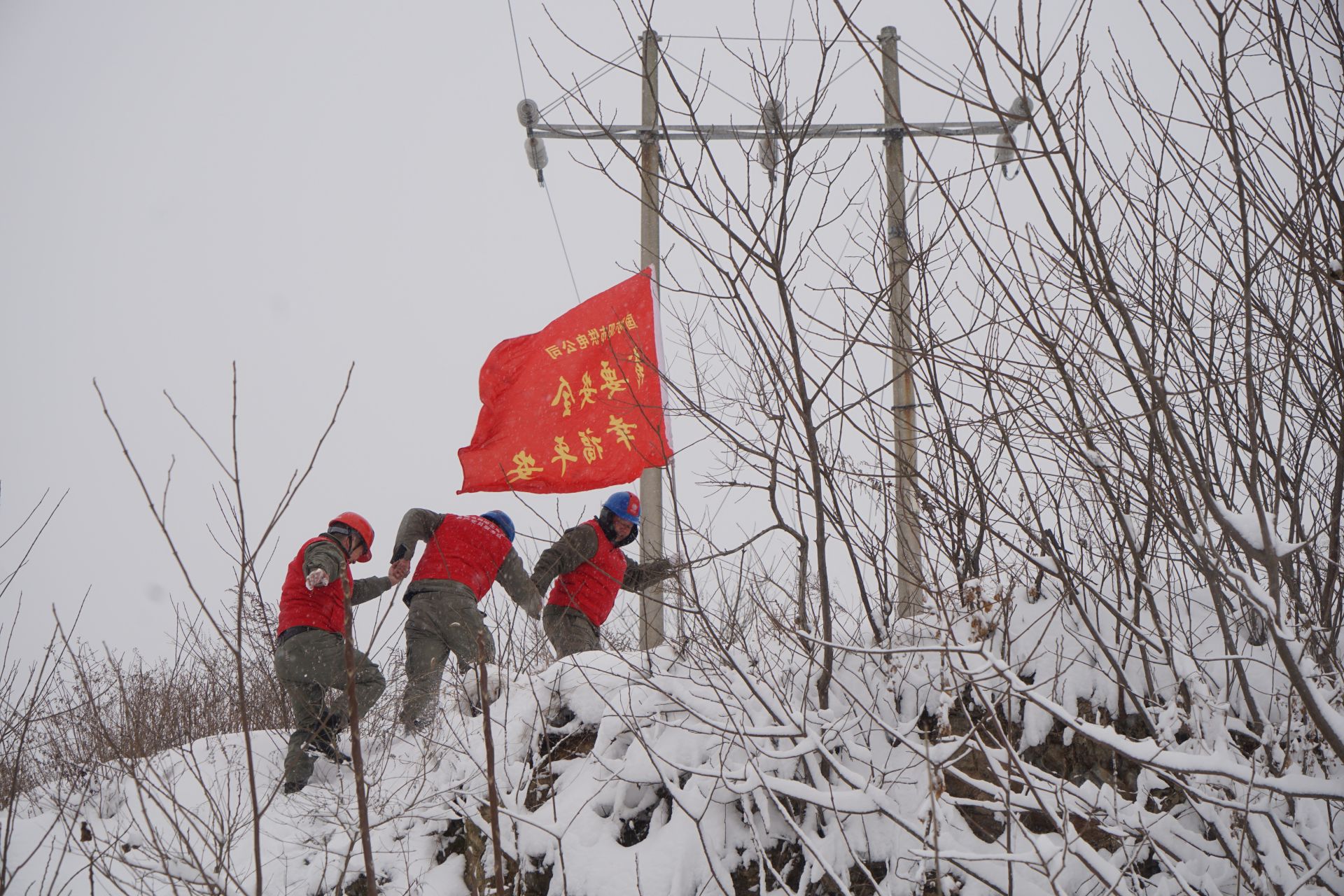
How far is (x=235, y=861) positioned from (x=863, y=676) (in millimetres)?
3186

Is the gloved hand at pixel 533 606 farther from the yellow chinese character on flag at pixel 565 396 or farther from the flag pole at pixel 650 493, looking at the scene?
the yellow chinese character on flag at pixel 565 396

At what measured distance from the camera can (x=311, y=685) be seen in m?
4.65

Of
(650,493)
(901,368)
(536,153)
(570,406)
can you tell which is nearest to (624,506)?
(650,493)

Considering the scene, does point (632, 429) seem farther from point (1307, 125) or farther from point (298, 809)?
point (1307, 125)

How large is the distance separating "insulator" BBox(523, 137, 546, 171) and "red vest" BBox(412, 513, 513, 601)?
3360 mm

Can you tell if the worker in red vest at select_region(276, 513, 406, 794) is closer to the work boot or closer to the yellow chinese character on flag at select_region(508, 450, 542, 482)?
the work boot

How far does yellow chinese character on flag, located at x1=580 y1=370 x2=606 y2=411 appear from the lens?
19.5 ft

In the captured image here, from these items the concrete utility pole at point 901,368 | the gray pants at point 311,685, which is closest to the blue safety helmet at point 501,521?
the gray pants at point 311,685

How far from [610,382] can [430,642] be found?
84.9 inches

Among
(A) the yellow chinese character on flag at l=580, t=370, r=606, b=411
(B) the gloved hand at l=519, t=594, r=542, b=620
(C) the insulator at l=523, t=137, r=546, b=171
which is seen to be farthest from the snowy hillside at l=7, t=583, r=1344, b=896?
(C) the insulator at l=523, t=137, r=546, b=171

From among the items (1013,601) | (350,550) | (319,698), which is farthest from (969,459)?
(319,698)

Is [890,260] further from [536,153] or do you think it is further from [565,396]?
[536,153]

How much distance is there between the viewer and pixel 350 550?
4.67 m

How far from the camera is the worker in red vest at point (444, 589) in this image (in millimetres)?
4809
